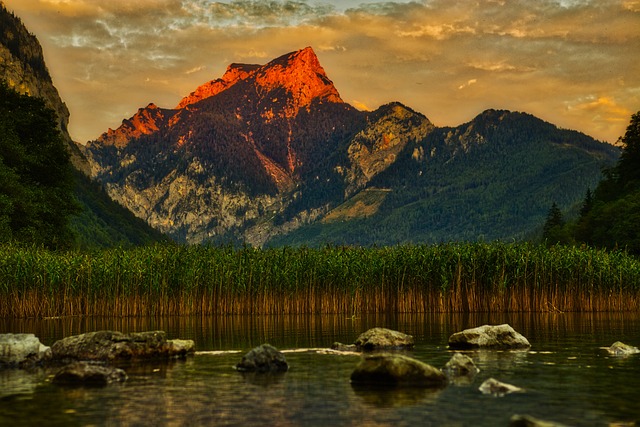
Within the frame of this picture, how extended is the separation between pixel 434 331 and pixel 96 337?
15496 millimetres

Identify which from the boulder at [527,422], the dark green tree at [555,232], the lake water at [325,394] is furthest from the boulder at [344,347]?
the dark green tree at [555,232]

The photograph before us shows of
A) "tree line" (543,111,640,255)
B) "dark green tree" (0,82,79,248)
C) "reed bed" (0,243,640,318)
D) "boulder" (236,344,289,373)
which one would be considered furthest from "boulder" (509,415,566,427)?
"tree line" (543,111,640,255)

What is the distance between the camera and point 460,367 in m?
20.1

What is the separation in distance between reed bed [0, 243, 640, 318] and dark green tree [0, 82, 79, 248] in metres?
16.9

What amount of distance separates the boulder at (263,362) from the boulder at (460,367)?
15.1ft

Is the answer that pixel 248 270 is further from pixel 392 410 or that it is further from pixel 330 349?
pixel 392 410

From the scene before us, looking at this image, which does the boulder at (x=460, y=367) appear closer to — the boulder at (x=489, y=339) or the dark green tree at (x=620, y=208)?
the boulder at (x=489, y=339)

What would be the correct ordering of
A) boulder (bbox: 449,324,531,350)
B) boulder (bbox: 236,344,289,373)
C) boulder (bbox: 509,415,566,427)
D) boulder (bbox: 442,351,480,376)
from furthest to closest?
boulder (bbox: 449,324,531,350)
boulder (bbox: 236,344,289,373)
boulder (bbox: 442,351,480,376)
boulder (bbox: 509,415,566,427)

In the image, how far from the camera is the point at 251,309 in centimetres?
4622

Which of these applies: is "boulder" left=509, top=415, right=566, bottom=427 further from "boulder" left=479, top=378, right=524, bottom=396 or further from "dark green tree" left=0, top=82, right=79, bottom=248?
"dark green tree" left=0, top=82, right=79, bottom=248

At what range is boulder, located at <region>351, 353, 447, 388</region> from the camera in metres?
18.7

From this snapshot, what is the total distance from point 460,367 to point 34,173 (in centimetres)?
6115

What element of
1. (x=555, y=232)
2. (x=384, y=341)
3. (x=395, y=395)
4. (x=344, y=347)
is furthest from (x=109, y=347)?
(x=555, y=232)

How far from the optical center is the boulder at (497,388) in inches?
671
